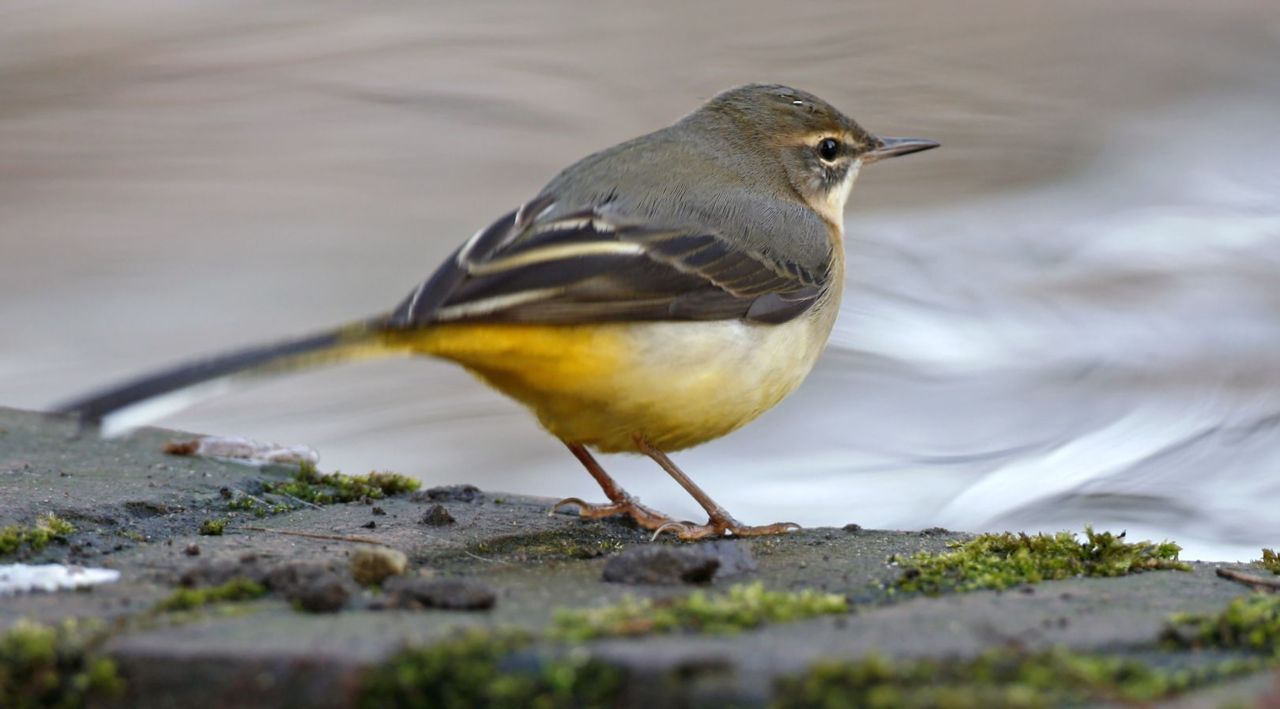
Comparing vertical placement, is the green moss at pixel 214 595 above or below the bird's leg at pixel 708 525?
below

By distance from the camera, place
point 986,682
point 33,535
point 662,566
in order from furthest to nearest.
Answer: point 33,535, point 662,566, point 986,682

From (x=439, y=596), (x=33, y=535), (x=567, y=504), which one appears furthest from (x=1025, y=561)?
(x=33, y=535)

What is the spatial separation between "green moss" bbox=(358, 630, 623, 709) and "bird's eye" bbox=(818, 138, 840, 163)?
4.18 meters

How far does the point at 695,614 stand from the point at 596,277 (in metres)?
1.85

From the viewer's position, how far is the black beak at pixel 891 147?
22.3 ft

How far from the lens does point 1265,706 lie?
2508 millimetres

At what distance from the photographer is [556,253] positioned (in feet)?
15.6

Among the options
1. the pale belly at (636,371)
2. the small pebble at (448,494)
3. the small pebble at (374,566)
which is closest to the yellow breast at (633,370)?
the pale belly at (636,371)

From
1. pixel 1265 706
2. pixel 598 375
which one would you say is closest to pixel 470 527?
pixel 598 375

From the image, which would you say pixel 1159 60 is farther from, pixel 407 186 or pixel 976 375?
pixel 407 186

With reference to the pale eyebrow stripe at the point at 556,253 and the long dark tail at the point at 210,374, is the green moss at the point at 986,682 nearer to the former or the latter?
the long dark tail at the point at 210,374

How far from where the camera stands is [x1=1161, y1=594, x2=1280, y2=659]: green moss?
10.2 ft

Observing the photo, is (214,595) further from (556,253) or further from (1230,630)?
(1230,630)

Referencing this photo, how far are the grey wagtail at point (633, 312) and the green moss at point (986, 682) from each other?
2046 millimetres
